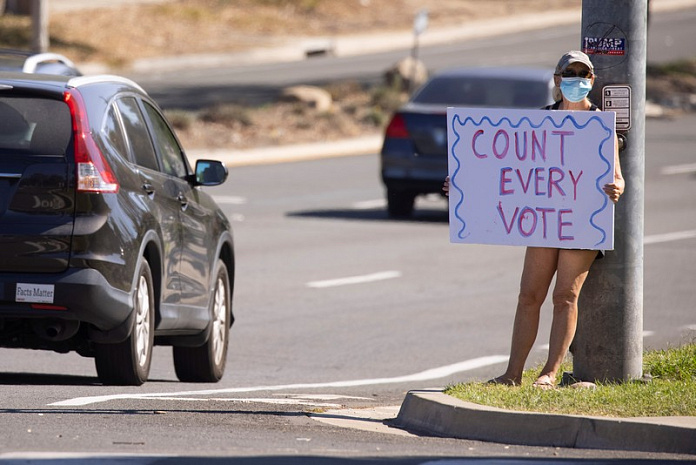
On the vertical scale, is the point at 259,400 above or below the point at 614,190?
below

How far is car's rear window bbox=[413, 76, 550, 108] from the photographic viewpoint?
65.0 ft

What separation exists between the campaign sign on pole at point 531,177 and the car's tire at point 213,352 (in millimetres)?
2452

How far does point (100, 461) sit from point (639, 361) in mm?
3301

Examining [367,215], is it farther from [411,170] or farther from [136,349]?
[136,349]

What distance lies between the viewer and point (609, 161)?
26.2ft

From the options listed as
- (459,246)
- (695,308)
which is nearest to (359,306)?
(695,308)

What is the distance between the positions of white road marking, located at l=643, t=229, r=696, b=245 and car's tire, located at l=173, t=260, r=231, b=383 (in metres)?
9.28

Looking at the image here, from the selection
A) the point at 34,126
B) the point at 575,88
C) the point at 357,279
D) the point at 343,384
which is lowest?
the point at 357,279

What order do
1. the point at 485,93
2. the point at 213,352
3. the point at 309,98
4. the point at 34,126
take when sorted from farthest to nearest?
the point at 309,98, the point at 485,93, the point at 213,352, the point at 34,126

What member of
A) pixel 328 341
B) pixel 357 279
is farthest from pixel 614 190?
pixel 357 279

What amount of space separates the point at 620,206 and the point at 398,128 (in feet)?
38.3

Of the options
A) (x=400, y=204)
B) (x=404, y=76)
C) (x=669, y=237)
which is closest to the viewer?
(x=669, y=237)

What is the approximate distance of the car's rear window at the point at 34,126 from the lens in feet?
27.2

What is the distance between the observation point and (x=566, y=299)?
804cm
